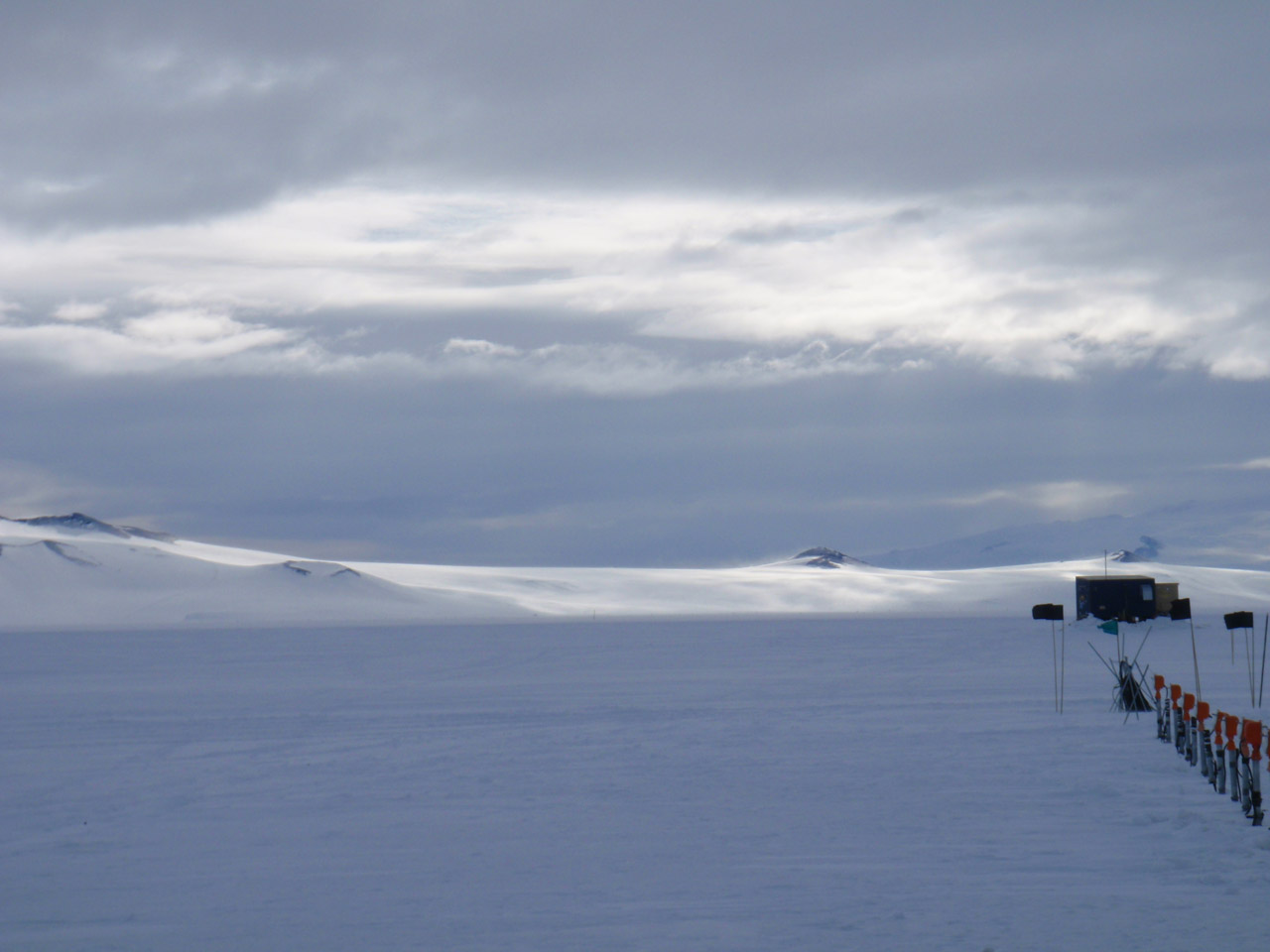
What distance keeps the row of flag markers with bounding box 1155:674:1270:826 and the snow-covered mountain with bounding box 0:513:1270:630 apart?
177 ft

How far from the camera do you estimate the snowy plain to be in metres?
6.51

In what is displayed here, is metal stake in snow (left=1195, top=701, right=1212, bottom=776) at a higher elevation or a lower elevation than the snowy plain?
higher

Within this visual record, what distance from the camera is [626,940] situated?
620 centimetres

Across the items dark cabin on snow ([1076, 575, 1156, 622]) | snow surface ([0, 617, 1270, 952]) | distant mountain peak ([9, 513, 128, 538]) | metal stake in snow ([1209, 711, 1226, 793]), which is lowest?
snow surface ([0, 617, 1270, 952])

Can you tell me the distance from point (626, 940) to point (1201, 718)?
6485mm

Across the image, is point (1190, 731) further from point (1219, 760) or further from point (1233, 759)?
point (1233, 759)

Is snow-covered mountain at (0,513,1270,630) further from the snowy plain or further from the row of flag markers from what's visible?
the row of flag markers

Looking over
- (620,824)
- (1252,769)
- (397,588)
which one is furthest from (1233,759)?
(397,588)

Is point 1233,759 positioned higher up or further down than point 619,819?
higher up

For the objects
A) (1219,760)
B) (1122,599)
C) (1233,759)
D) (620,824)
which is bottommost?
(620,824)

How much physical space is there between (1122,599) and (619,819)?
35803 mm

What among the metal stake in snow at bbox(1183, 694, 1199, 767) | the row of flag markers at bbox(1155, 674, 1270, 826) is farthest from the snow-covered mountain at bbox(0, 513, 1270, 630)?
the metal stake in snow at bbox(1183, 694, 1199, 767)

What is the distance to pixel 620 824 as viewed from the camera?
356 inches

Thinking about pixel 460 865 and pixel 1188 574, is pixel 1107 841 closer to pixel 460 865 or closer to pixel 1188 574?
pixel 460 865
